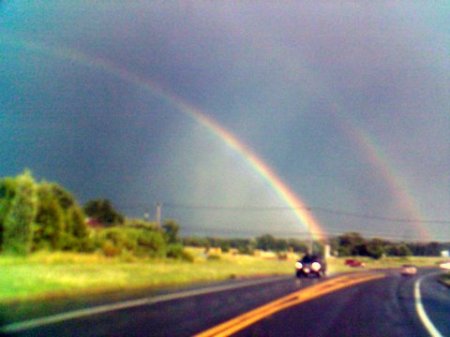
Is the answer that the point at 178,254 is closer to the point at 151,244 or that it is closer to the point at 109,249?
the point at 151,244

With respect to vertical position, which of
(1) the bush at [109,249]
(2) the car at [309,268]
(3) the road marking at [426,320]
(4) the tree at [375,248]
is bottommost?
(3) the road marking at [426,320]

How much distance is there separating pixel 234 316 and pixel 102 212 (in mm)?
90398

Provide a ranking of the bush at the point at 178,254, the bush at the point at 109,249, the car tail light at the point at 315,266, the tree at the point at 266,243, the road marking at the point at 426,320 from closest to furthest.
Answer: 1. the road marking at the point at 426,320
2. the car tail light at the point at 315,266
3. the bush at the point at 109,249
4. the bush at the point at 178,254
5. the tree at the point at 266,243

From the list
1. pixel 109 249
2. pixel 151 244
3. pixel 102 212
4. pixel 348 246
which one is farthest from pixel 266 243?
pixel 109 249

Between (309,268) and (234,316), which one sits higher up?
(309,268)

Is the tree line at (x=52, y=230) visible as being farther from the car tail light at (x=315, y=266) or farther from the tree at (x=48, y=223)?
the car tail light at (x=315, y=266)

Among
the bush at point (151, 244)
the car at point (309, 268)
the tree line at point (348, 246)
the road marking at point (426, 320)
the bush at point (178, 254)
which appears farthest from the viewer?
the tree line at point (348, 246)

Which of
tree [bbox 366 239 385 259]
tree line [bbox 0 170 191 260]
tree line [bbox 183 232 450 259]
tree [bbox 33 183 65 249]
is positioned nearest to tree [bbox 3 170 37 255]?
tree line [bbox 0 170 191 260]

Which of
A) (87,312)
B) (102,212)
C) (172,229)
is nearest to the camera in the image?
(87,312)

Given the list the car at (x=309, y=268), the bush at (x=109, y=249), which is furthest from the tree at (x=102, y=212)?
the car at (x=309, y=268)

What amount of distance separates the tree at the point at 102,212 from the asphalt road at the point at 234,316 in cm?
7817

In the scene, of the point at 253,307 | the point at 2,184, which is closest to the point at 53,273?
the point at 253,307

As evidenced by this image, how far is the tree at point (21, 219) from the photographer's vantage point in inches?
1962

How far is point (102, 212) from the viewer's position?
10925cm
